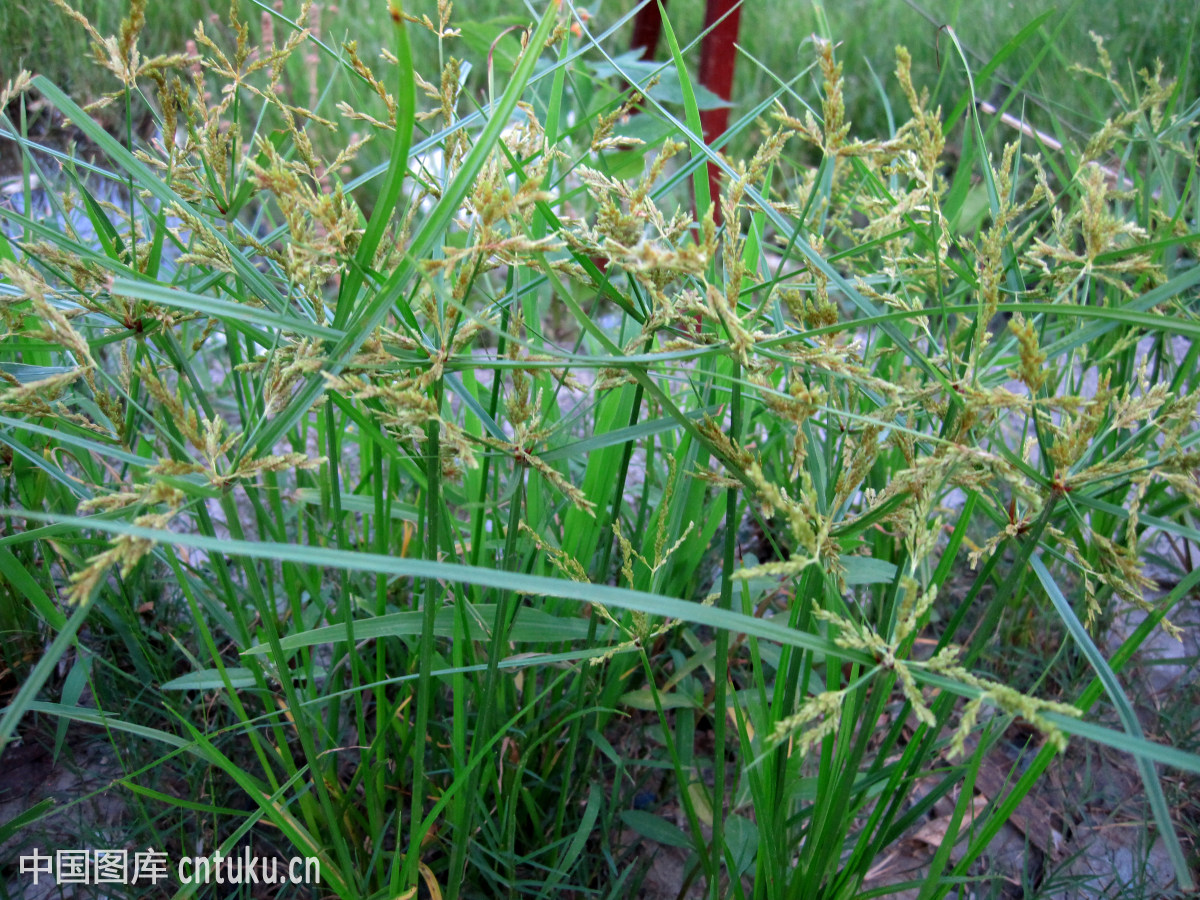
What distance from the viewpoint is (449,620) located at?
75cm

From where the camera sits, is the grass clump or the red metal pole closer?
the grass clump

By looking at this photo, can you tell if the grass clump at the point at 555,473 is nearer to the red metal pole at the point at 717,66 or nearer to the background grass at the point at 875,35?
the red metal pole at the point at 717,66

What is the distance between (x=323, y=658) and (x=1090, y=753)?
38.9 inches

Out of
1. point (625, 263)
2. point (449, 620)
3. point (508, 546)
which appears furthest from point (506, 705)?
point (625, 263)

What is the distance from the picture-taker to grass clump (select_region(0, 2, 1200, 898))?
0.48 meters

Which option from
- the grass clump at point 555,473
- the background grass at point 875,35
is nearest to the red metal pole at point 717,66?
the background grass at point 875,35

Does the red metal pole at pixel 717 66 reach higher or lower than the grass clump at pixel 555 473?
higher

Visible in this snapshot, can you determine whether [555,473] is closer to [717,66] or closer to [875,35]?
[717,66]

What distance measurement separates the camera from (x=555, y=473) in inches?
20.9

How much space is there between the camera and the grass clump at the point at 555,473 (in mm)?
483

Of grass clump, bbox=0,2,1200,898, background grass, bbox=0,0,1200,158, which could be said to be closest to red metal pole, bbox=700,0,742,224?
background grass, bbox=0,0,1200,158

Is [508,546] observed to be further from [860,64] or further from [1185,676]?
[860,64]

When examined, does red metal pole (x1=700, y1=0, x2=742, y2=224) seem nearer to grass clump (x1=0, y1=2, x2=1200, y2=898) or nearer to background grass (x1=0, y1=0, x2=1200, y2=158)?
background grass (x1=0, y1=0, x2=1200, y2=158)

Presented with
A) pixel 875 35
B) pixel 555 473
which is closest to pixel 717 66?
pixel 875 35
